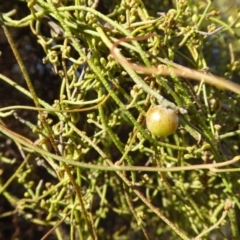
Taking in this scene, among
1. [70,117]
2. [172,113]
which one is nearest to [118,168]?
[172,113]

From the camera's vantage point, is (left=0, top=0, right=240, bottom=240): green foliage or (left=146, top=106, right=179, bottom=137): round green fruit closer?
(left=146, top=106, right=179, bottom=137): round green fruit

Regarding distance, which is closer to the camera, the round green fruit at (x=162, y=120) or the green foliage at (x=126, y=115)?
the round green fruit at (x=162, y=120)

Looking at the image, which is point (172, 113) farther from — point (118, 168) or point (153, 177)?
point (153, 177)

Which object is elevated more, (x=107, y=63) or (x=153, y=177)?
(x=107, y=63)

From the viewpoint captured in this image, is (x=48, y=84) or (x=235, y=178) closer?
(x=235, y=178)
